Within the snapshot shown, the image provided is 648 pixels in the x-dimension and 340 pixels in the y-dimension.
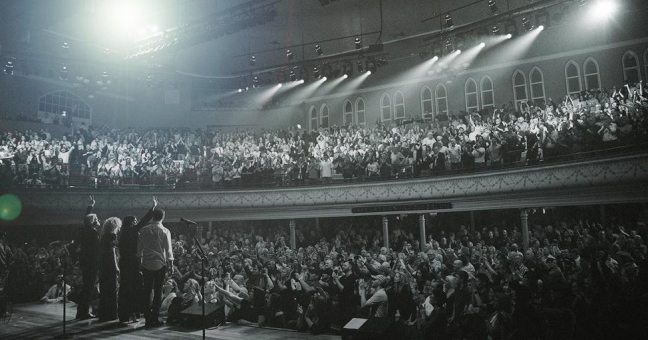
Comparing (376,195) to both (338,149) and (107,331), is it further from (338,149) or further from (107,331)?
(107,331)

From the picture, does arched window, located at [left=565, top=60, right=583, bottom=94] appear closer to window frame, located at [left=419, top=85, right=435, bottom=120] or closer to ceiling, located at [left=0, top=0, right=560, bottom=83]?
ceiling, located at [left=0, top=0, right=560, bottom=83]

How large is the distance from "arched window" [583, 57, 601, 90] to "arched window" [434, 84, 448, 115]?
7.03 m

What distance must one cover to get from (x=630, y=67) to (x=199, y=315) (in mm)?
23045

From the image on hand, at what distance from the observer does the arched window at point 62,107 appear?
2553 cm

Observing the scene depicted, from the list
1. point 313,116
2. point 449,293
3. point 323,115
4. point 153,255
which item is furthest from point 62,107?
point 449,293

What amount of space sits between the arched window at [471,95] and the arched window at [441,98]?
1.19 metres

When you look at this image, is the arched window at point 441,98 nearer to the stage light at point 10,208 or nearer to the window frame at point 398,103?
the window frame at point 398,103

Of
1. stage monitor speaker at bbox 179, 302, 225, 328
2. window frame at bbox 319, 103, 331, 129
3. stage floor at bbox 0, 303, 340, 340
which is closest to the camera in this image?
stage floor at bbox 0, 303, 340, 340

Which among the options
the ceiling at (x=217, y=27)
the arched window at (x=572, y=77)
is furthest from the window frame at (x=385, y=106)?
the arched window at (x=572, y=77)

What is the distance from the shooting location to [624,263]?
8.41m

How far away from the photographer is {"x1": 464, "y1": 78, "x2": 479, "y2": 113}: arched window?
2573 centimetres

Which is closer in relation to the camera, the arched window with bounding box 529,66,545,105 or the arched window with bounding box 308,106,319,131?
the arched window with bounding box 529,66,545,105

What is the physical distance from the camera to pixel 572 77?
917 inches

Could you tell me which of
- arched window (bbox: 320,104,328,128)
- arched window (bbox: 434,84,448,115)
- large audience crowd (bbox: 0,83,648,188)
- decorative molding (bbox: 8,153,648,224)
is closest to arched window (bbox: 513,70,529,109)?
arched window (bbox: 434,84,448,115)
